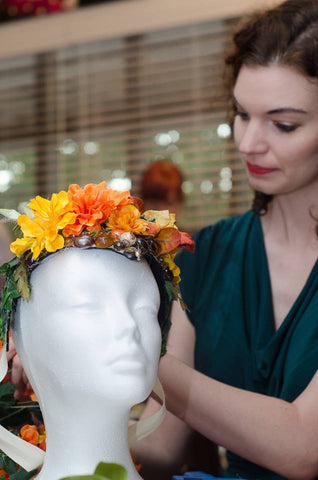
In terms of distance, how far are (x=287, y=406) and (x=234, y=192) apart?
2917 mm

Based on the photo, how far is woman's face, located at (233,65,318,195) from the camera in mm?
1396

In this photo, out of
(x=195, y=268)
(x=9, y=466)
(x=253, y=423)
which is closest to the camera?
(x=9, y=466)

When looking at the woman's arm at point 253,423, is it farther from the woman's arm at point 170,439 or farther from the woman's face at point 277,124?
the woman's face at point 277,124

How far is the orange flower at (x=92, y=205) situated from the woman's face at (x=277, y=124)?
595 mm

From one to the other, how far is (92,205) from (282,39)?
0.76m

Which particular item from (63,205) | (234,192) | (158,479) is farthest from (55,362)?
(234,192)

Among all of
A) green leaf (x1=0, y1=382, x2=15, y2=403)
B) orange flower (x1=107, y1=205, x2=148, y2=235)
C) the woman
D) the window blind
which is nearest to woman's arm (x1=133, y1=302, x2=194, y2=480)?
the woman

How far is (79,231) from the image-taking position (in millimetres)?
861

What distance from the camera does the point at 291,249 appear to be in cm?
163

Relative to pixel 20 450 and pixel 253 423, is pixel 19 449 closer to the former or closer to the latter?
pixel 20 450

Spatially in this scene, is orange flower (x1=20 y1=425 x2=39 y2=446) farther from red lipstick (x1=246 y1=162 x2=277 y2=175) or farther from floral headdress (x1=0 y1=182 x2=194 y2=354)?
red lipstick (x1=246 y1=162 x2=277 y2=175)

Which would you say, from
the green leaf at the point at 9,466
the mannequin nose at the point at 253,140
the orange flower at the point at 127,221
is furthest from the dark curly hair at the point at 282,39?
the green leaf at the point at 9,466

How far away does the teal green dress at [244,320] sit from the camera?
1.43m

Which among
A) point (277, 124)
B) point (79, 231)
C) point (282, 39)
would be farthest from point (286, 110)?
point (79, 231)
